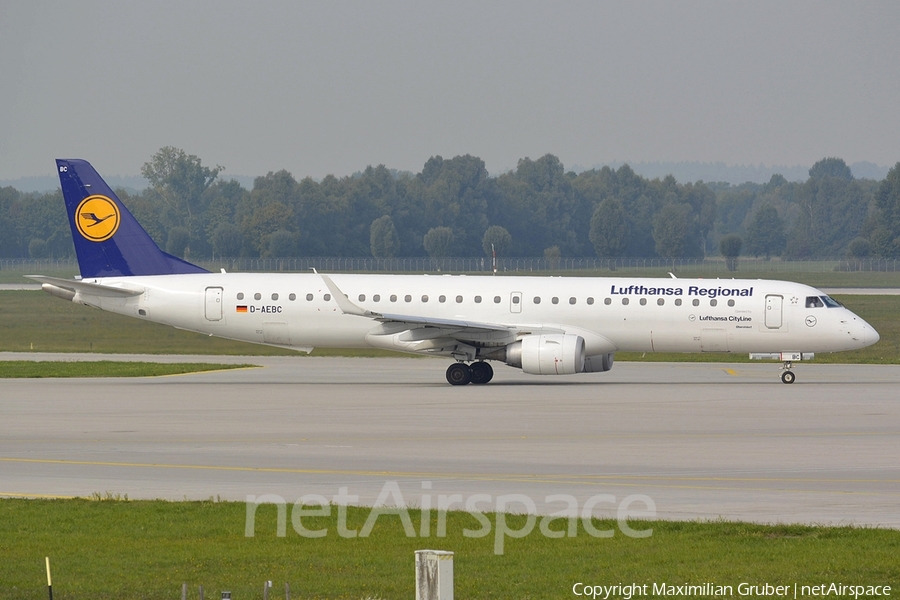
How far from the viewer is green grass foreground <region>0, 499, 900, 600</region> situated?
1195 centimetres

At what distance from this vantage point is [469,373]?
36969mm

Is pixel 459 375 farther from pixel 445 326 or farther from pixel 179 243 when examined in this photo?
pixel 179 243

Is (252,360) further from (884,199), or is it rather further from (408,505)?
(884,199)

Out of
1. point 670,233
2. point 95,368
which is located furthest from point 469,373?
point 670,233

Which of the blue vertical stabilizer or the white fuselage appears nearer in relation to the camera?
the white fuselage

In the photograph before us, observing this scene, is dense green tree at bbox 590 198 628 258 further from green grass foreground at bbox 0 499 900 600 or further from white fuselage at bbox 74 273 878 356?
green grass foreground at bbox 0 499 900 600

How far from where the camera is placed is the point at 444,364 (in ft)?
151

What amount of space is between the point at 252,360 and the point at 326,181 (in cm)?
13449

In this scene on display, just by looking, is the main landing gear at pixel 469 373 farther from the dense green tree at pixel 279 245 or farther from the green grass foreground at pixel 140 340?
the dense green tree at pixel 279 245

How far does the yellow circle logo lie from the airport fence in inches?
3262

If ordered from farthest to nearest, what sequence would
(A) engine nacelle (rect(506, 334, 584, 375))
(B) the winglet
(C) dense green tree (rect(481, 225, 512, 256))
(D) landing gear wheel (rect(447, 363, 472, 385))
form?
(C) dense green tree (rect(481, 225, 512, 256)) → (D) landing gear wheel (rect(447, 363, 472, 385)) → (B) the winglet → (A) engine nacelle (rect(506, 334, 584, 375))

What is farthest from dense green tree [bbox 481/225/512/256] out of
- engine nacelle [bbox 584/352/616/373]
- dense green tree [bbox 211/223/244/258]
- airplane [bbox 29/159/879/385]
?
engine nacelle [bbox 584/352/616/373]

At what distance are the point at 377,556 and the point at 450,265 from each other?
5421 inches

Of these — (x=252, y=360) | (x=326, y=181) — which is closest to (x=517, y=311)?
(x=252, y=360)
